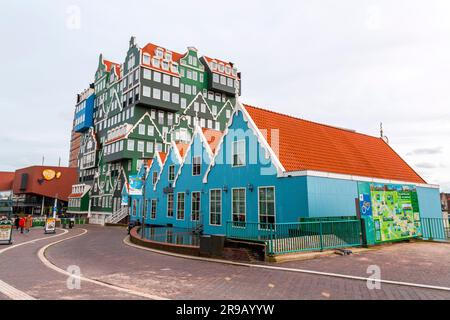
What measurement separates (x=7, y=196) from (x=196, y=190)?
3662 centimetres

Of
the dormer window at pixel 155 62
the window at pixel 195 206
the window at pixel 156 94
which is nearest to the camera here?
the window at pixel 195 206

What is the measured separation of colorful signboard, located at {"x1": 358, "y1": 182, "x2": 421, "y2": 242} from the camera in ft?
48.7

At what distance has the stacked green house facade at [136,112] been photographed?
47656 millimetres

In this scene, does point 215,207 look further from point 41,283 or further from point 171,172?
point 41,283

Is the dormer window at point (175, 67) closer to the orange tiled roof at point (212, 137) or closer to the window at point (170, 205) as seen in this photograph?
the orange tiled roof at point (212, 137)

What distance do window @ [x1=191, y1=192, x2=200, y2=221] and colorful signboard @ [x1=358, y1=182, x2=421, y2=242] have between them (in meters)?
13.3

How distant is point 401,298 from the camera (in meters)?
6.76

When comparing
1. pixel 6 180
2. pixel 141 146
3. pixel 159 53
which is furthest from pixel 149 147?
pixel 6 180

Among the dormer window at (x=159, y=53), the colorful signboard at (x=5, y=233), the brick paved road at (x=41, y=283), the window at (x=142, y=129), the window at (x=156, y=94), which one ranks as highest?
the dormer window at (x=159, y=53)

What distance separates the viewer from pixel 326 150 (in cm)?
2102

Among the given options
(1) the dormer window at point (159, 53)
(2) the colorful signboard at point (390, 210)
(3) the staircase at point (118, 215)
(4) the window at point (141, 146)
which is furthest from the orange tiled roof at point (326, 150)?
(1) the dormer window at point (159, 53)

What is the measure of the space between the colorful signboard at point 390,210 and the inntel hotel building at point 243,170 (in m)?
0.05

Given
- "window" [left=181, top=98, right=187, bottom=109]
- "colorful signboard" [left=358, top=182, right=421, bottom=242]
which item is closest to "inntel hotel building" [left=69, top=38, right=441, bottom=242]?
"colorful signboard" [left=358, top=182, right=421, bottom=242]
